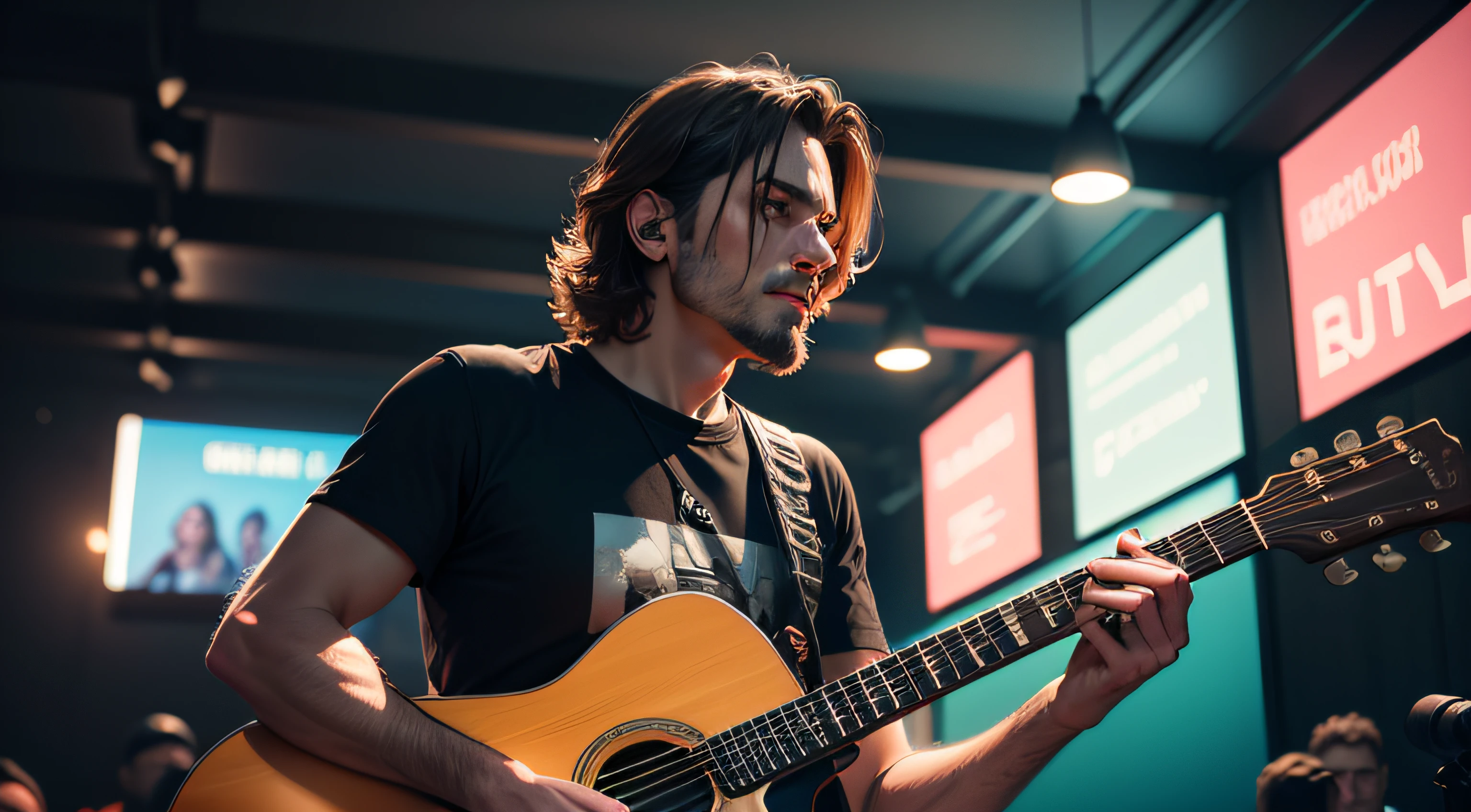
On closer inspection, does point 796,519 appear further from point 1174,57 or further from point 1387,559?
point 1174,57

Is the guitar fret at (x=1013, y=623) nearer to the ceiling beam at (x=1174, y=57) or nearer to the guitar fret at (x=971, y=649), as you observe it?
the guitar fret at (x=971, y=649)

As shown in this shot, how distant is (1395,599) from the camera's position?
335cm

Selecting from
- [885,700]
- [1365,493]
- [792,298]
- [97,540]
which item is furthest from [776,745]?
[97,540]

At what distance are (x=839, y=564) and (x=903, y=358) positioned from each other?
13.4ft

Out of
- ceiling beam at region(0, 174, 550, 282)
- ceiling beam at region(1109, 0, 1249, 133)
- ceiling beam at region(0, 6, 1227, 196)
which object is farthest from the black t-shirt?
ceiling beam at region(0, 174, 550, 282)

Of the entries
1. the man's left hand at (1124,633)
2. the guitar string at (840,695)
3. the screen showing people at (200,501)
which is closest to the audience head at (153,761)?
the screen showing people at (200,501)

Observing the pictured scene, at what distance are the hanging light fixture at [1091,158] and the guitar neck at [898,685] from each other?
2.83 metres

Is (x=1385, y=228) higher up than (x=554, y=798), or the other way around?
(x=1385, y=228)

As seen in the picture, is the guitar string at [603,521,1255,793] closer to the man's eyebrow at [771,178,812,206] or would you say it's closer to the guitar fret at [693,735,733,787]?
the guitar fret at [693,735,733,787]

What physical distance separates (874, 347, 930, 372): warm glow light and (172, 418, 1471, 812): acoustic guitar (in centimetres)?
437

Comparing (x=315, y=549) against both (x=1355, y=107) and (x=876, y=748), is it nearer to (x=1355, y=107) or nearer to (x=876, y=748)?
(x=876, y=748)

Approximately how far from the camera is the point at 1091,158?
406 cm

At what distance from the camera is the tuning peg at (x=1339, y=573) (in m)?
1.39

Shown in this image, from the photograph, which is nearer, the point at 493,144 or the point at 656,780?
the point at 656,780
